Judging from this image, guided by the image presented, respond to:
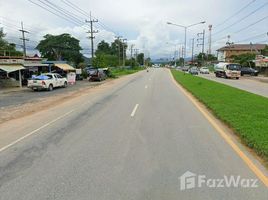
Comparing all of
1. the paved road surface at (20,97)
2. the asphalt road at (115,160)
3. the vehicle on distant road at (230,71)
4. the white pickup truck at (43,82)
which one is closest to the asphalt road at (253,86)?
the vehicle on distant road at (230,71)

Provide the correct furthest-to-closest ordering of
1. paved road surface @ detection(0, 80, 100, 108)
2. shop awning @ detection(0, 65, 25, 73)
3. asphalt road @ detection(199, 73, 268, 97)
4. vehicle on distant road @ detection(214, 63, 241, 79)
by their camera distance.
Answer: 1. vehicle on distant road @ detection(214, 63, 241, 79)
2. shop awning @ detection(0, 65, 25, 73)
3. asphalt road @ detection(199, 73, 268, 97)
4. paved road surface @ detection(0, 80, 100, 108)

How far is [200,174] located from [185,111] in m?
8.27

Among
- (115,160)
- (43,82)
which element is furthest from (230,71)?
(115,160)

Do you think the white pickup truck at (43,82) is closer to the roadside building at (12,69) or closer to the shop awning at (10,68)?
the shop awning at (10,68)

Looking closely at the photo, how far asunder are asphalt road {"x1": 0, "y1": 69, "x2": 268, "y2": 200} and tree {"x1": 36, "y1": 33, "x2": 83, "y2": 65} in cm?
9070

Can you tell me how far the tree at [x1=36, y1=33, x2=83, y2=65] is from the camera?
99.9 meters

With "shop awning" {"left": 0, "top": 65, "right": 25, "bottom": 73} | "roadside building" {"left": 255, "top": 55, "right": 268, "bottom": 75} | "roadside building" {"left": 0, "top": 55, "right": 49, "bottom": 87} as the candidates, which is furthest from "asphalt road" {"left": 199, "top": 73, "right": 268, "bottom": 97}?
"roadside building" {"left": 0, "top": 55, "right": 49, "bottom": 87}

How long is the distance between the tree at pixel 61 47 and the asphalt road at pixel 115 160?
90.7 meters

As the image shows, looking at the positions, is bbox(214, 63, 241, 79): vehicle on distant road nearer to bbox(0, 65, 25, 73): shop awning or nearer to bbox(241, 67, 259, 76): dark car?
bbox(241, 67, 259, 76): dark car

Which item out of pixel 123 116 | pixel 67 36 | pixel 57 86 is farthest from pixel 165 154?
pixel 67 36

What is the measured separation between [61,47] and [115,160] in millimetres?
99610

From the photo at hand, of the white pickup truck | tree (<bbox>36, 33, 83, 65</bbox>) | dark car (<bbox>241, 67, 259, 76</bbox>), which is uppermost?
tree (<bbox>36, 33, 83, 65</bbox>)

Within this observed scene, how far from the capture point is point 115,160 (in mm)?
6723

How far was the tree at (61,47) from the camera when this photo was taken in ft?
328
